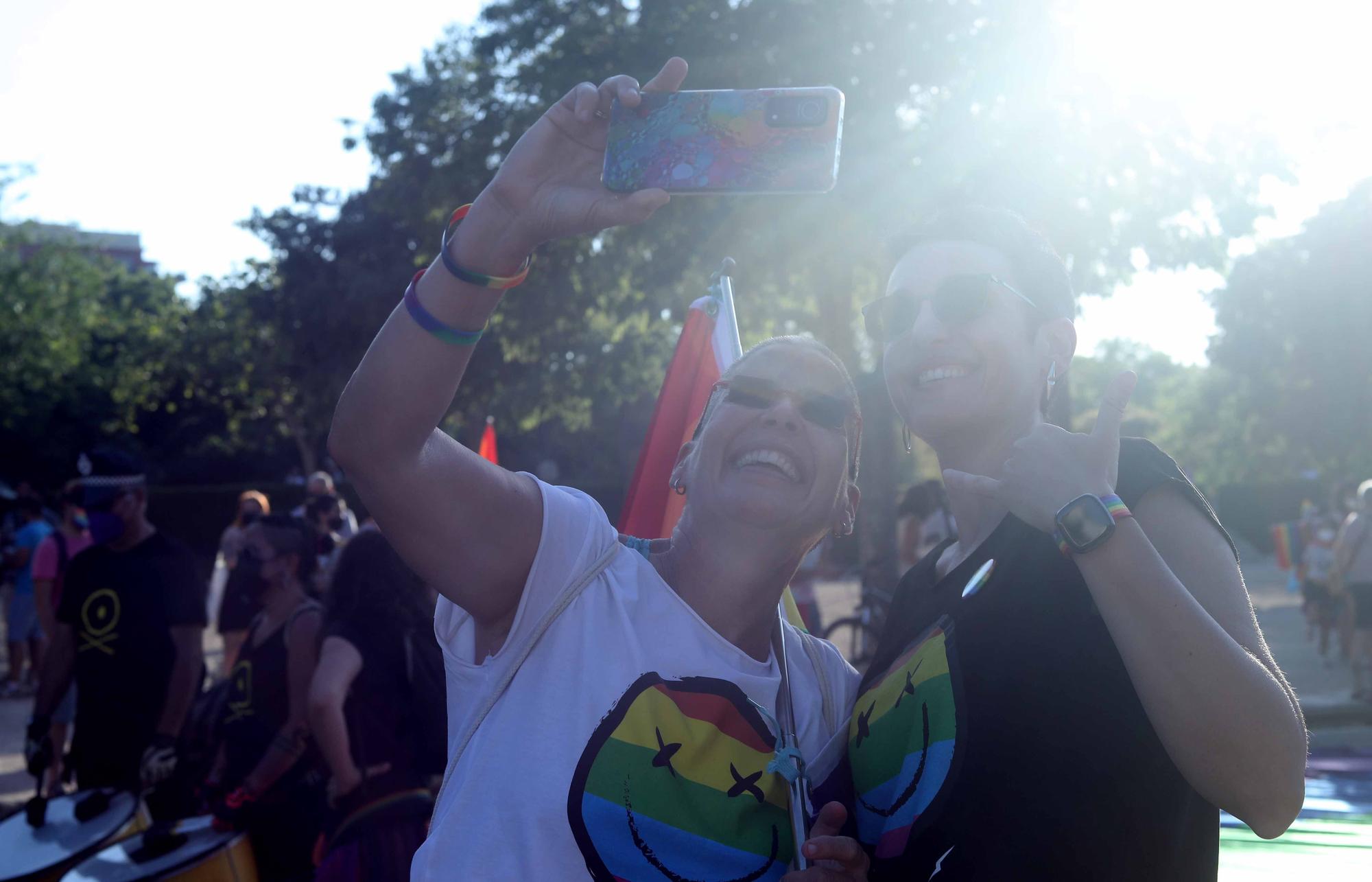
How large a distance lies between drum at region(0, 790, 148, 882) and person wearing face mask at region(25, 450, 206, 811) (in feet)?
2.30

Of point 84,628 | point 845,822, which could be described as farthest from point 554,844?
point 84,628

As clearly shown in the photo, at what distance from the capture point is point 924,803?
1895 millimetres

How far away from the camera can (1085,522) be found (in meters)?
1.62

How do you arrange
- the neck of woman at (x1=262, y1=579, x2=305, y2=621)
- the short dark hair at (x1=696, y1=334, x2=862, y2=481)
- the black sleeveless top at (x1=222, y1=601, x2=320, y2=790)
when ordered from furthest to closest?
1. the neck of woman at (x1=262, y1=579, x2=305, y2=621)
2. the black sleeveless top at (x1=222, y1=601, x2=320, y2=790)
3. the short dark hair at (x1=696, y1=334, x2=862, y2=481)

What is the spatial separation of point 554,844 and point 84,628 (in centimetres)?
474

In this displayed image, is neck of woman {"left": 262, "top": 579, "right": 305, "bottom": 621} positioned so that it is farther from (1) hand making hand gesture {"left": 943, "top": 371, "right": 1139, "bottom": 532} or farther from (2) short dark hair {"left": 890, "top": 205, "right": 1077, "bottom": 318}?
(1) hand making hand gesture {"left": 943, "top": 371, "right": 1139, "bottom": 532}

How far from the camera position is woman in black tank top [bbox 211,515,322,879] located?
4.47 meters

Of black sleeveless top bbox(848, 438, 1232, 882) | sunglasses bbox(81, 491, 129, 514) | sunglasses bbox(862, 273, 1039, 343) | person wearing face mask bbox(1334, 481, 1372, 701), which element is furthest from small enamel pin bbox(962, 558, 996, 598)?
person wearing face mask bbox(1334, 481, 1372, 701)

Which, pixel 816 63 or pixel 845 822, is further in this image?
pixel 816 63

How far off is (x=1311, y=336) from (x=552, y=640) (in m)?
35.4

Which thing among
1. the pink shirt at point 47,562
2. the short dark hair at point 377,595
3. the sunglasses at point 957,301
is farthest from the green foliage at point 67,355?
the sunglasses at point 957,301

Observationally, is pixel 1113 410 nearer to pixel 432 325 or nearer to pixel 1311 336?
pixel 432 325

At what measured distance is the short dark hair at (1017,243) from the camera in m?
2.25

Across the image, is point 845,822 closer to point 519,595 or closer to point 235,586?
point 519,595
